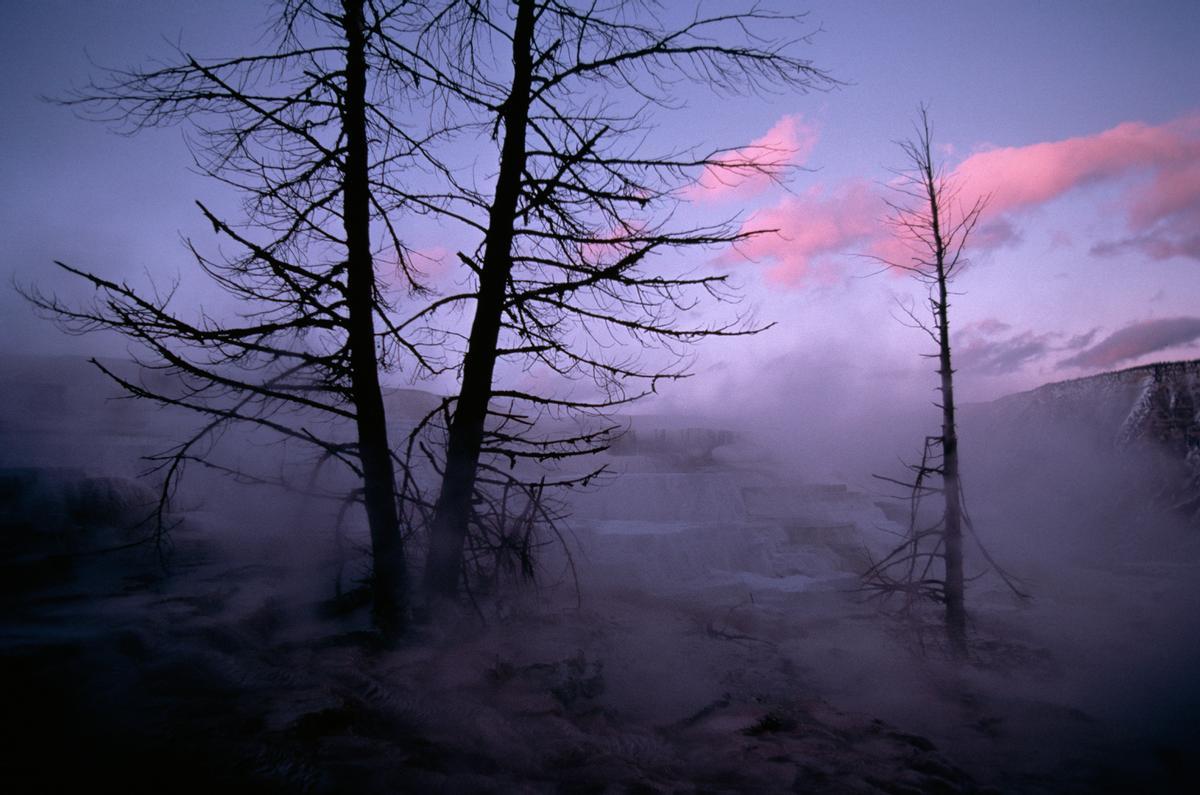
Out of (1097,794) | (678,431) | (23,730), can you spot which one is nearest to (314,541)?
(23,730)

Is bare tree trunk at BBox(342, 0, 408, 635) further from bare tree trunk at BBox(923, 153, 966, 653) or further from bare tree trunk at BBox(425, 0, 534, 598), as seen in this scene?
bare tree trunk at BBox(923, 153, 966, 653)

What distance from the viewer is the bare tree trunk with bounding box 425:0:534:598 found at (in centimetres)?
517

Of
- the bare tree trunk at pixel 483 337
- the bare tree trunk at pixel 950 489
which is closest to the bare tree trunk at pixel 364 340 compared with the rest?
the bare tree trunk at pixel 483 337

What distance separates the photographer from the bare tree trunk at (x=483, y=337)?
17.0 feet

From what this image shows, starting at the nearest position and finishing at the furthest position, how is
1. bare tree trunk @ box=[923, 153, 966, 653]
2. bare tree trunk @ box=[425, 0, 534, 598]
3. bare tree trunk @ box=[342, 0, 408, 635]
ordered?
1. bare tree trunk @ box=[342, 0, 408, 635]
2. bare tree trunk @ box=[425, 0, 534, 598]
3. bare tree trunk @ box=[923, 153, 966, 653]

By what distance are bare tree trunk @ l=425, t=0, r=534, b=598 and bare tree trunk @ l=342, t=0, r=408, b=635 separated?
0.41 m

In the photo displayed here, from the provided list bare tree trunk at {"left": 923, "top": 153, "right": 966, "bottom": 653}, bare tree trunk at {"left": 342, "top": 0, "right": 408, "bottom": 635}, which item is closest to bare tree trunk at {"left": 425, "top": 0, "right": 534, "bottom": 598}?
bare tree trunk at {"left": 342, "top": 0, "right": 408, "bottom": 635}

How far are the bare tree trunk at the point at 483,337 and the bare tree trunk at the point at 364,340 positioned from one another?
0.41m

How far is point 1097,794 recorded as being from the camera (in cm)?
455

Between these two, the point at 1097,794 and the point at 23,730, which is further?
the point at 1097,794

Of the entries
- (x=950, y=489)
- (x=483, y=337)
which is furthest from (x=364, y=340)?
(x=950, y=489)

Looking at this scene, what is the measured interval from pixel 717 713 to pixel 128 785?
388 cm

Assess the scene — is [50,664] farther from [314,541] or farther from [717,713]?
[717,713]

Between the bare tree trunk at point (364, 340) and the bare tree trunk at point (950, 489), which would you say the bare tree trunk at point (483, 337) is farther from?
the bare tree trunk at point (950, 489)
